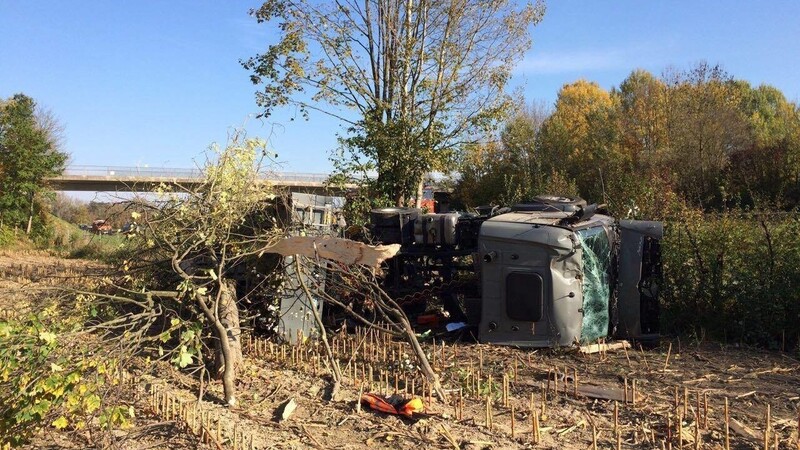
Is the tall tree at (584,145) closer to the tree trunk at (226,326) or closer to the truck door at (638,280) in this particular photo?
the truck door at (638,280)

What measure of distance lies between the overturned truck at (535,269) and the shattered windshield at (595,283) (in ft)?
0.04

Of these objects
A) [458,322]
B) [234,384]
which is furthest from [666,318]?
[234,384]

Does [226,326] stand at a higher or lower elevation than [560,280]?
lower

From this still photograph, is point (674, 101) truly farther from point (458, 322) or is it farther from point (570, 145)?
point (458, 322)

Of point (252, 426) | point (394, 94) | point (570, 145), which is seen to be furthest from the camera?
point (570, 145)

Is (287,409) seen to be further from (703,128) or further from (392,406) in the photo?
(703,128)

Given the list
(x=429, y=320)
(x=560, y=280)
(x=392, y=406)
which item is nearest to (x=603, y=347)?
(x=560, y=280)

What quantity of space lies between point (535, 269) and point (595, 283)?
813 mm

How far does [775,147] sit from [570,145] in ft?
32.4

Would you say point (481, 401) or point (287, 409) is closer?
point (287, 409)

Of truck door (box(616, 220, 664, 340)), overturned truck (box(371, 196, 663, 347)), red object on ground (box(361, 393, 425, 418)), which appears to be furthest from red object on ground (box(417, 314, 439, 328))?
red object on ground (box(361, 393, 425, 418))

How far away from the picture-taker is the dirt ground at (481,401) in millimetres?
5109

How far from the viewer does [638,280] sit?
8375 mm

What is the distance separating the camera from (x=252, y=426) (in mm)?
5535
